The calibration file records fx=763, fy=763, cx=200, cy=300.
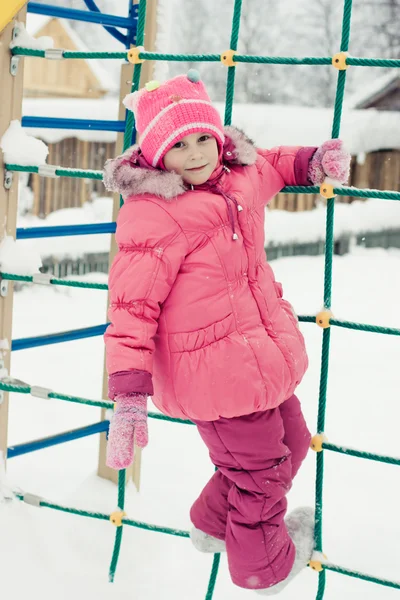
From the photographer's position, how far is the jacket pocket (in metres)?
1.57

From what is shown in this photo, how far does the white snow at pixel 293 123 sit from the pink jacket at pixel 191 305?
756cm

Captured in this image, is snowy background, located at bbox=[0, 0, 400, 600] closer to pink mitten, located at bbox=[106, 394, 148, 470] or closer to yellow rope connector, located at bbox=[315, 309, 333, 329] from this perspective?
pink mitten, located at bbox=[106, 394, 148, 470]

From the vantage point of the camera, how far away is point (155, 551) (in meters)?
2.32

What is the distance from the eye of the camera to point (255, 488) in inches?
64.2

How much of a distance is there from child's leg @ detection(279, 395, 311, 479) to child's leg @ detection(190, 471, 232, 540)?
0.55 feet

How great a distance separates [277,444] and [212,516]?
0.91 feet

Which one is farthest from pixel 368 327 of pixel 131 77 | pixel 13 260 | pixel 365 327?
pixel 131 77

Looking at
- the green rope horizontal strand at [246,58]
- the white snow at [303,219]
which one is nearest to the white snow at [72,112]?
the white snow at [303,219]

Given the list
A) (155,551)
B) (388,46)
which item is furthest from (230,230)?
(388,46)

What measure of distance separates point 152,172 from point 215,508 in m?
0.79

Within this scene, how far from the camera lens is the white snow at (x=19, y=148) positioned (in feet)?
6.98

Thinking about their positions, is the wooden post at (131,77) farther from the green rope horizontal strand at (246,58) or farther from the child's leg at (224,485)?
the child's leg at (224,485)

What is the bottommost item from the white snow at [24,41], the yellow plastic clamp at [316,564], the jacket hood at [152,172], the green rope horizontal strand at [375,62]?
the yellow plastic clamp at [316,564]

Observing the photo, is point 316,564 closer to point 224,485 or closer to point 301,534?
point 301,534
